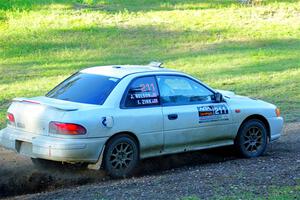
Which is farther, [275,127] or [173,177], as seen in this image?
[275,127]

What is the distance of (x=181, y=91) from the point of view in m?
10.6

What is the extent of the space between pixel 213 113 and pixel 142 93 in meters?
1.15

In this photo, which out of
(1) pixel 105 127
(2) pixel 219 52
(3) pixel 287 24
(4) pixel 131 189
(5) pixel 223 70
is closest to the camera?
(4) pixel 131 189

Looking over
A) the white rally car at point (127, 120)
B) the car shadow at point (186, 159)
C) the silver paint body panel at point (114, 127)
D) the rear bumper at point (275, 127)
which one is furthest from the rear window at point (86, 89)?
the rear bumper at point (275, 127)

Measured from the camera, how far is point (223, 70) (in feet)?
67.9

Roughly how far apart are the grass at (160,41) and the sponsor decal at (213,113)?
3.86m

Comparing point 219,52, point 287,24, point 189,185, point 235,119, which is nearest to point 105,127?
point 189,185

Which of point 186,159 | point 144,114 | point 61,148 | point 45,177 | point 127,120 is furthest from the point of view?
point 186,159

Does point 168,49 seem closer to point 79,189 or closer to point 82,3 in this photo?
point 82,3

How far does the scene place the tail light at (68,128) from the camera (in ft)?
30.4

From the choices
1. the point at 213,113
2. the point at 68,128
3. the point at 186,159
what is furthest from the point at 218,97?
the point at 68,128

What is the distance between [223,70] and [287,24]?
34.7 feet

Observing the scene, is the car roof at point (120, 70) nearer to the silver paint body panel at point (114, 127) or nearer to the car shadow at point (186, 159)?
the silver paint body panel at point (114, 127)

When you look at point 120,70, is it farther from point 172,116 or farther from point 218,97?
point 218,97
